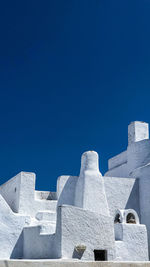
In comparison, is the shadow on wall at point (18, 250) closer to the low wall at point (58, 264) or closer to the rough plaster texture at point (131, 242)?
the rough plaster texture at point (131, 242)

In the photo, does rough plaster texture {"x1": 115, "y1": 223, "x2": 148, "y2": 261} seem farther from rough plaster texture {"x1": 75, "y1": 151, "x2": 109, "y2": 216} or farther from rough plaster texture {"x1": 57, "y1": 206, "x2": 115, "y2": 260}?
rough plaster texture {"x1": 75, "y1": 151, "x2": 109, "y2": 216}

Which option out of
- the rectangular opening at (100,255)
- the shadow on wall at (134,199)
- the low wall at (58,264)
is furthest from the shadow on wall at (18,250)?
the low wall at (58,264)

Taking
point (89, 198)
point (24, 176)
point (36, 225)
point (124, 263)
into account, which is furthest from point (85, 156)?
point (124, 263)

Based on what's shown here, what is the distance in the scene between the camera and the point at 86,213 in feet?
53.7

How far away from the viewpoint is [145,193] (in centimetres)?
2270

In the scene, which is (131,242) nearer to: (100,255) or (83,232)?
(100,255)

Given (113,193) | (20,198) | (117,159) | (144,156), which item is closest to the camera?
(20,198)

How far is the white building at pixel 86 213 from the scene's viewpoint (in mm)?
15766

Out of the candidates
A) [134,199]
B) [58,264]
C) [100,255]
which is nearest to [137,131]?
[134,199]

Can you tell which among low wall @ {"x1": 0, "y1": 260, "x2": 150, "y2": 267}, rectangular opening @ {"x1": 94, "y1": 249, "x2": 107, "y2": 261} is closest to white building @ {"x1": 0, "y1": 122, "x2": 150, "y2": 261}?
rectangular opening @ {"x1": 94, "y1": 249, "x2": 107, "y2": 261}

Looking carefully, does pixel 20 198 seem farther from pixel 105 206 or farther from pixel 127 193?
pixel 127 193

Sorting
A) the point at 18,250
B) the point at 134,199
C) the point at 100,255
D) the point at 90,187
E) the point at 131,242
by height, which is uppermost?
the point at 90,187

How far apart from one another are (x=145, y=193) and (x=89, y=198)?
13.8 ft

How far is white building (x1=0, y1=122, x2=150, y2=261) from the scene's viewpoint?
1577 cm
